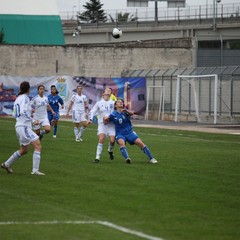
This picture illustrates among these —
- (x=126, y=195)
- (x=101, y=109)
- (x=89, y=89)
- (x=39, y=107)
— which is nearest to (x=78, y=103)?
(x=39, y=107)

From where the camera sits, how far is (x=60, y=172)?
19.6 metres

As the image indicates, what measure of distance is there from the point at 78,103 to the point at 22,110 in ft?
54.5

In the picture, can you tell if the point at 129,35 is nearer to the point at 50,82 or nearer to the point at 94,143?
the point at 50,82

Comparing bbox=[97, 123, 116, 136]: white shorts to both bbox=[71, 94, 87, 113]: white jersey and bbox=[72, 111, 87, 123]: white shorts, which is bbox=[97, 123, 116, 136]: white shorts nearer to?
bbox=[72, 111, 87, 123]: white shorts

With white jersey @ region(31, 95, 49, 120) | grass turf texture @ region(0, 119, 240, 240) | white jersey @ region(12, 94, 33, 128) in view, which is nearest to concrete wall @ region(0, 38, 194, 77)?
white jersey @ region(31, 95, 49, 120)

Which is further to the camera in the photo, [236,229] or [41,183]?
[41,183]

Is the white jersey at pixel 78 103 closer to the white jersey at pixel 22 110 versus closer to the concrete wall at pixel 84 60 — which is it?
the white jersey at pixel 22 110

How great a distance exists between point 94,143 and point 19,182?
43.1ft

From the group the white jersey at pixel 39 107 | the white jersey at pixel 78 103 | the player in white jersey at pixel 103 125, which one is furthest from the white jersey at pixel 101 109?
the white jersey at pixel 78 103

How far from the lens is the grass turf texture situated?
463 inches

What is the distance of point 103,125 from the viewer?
23.2 metres

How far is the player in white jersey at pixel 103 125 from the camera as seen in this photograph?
2247 cm

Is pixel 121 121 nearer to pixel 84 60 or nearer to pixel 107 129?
pixel 107 129

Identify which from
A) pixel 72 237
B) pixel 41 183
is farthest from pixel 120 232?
pixel 41 183
